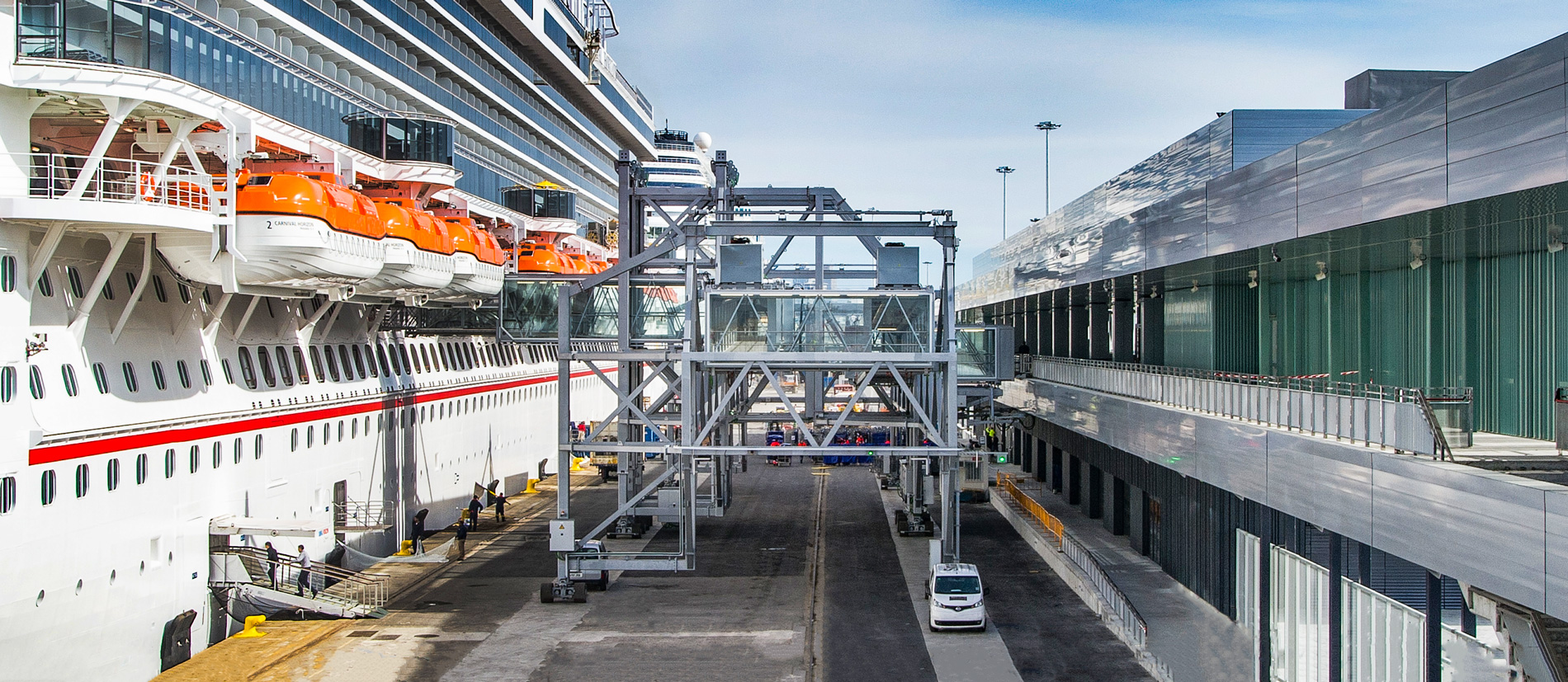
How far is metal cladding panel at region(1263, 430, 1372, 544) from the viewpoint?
50.4 ft

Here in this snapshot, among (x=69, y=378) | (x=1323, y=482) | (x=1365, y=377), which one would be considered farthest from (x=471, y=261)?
(x=1323, y=482)

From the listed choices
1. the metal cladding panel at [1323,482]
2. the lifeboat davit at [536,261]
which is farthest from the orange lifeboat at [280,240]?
the lifeboat davit at [536,261]

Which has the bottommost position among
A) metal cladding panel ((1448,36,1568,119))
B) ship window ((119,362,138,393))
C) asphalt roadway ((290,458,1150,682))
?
asphalt roadway ((290,458,1150,682))

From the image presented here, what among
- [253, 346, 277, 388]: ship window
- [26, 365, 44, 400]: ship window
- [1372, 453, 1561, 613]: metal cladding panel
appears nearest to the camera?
[1372, 453, 1561, 613]: metal cladding panel

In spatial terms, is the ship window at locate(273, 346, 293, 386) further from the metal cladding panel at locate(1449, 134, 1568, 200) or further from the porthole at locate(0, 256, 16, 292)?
the metal cladding panel at locate(1449, 134, 1568, 200)

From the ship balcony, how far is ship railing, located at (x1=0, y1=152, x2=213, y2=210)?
0.01 meters

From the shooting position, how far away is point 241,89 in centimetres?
2655

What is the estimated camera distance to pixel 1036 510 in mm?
40219

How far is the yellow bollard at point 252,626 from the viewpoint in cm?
2592

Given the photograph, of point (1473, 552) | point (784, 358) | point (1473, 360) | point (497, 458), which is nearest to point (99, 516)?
point (784, 358)

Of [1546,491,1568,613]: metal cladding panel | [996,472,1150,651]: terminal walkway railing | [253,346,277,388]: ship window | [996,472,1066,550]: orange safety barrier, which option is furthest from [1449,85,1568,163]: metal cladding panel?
[253,346,277,388]: ship window

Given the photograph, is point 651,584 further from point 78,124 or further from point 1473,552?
point 1473,552

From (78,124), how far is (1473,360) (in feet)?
87.5

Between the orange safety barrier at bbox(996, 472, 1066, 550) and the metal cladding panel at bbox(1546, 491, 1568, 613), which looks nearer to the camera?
the metal cladding panel at bbox(1546, 491, 1568, 613)
